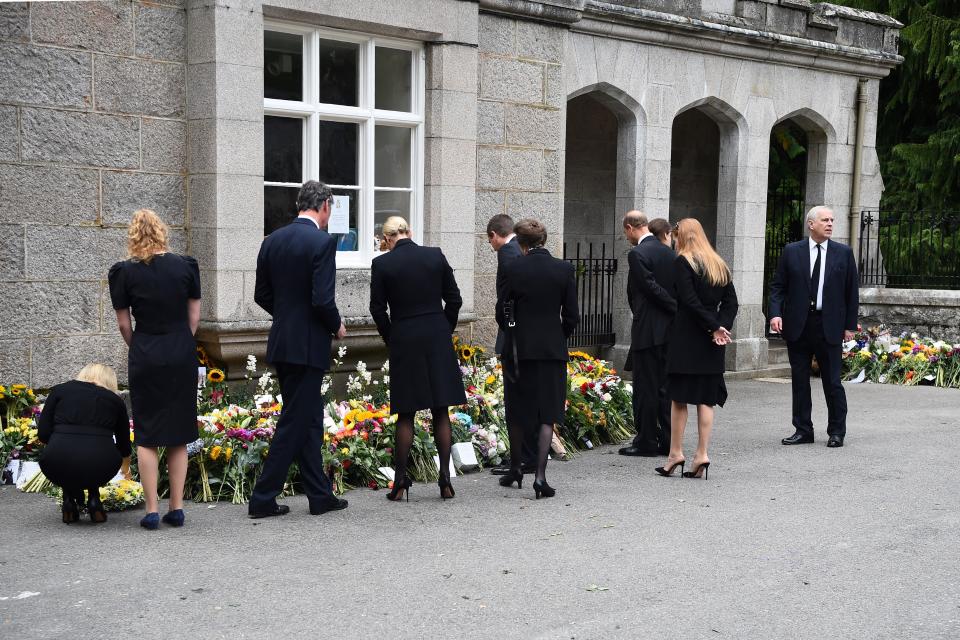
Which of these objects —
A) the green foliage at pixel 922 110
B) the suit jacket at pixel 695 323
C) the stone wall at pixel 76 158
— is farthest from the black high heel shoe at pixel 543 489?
the green foliage at pixel 922 110

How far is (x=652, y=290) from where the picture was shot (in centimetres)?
861

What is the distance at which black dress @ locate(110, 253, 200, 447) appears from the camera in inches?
247

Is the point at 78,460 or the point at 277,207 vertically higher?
the point at 277,207

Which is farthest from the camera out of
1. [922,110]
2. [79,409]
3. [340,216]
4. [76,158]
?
[922,110]

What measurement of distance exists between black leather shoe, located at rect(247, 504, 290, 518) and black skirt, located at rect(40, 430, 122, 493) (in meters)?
0.82

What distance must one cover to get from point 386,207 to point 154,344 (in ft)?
13.2

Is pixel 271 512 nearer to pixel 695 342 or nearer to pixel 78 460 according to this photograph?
pixel 78 460

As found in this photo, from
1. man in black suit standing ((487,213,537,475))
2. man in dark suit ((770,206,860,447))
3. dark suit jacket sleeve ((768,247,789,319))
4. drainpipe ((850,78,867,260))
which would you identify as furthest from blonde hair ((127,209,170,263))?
drainpipe ((850,78,867,260))

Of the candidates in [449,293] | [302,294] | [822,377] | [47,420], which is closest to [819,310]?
[822,377]

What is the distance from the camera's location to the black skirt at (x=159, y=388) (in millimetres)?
6266

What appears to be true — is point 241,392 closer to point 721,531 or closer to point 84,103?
point 84,103

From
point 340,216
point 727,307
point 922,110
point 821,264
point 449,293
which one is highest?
point 922,110

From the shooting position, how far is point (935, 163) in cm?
1817

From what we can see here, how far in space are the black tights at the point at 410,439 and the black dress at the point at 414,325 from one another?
93 millimetres
